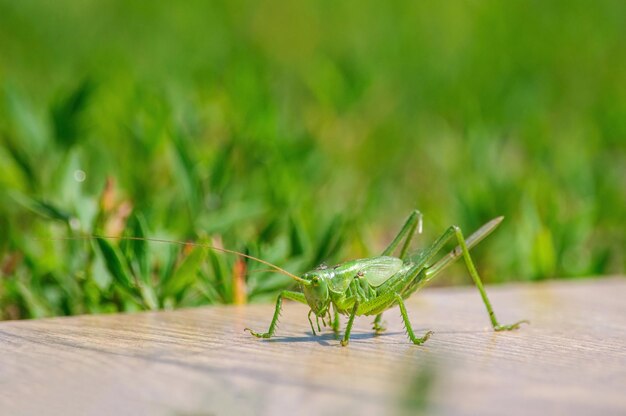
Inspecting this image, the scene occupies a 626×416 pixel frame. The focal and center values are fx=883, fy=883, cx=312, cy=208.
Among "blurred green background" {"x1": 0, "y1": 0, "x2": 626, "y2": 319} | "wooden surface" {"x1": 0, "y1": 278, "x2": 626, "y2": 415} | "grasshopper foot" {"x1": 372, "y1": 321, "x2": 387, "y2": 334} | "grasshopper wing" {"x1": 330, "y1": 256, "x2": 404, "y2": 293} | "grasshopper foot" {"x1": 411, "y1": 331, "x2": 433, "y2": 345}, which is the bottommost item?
"wooden surface" {"x1": 0, "y1": 278, "x2": 626, "y2": 415}

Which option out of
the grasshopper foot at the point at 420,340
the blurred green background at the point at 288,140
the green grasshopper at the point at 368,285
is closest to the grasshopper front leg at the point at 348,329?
the green grasshopper at the point at 368,285

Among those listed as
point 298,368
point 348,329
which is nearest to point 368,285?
point 348,329

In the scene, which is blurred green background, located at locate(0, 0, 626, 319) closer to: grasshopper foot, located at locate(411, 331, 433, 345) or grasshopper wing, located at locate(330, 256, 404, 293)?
grasshopper wing, located at locate(330, 256, 404, 293)

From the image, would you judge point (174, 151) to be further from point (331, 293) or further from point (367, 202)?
point (331, 293)

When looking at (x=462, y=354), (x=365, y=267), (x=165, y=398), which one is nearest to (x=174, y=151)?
(x=365, y=267)

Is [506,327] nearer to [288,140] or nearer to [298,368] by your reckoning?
[298,368]

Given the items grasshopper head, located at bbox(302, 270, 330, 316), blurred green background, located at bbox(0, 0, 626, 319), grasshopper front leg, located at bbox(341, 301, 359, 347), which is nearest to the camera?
grasshopper front leg, located at bbox(341, 301, 359, 347)

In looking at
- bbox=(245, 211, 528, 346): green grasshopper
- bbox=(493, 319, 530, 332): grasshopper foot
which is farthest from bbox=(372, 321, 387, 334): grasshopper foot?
bbox=(493, 319, 530, 332): grasshopper foot
